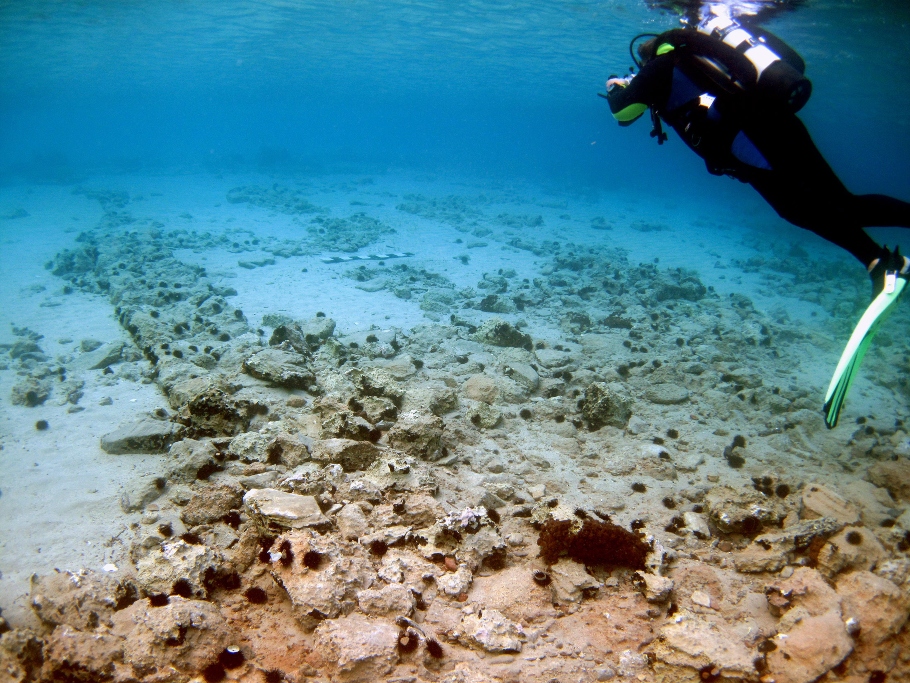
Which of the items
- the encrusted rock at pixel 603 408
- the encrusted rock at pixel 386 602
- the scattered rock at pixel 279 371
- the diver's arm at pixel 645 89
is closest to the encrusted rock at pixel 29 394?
the scattered rock at pixel 279 371

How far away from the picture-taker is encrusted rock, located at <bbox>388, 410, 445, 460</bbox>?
5750mm

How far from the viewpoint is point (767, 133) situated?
5312mm

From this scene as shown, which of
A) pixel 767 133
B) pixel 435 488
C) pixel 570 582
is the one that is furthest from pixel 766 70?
pixel 435 488

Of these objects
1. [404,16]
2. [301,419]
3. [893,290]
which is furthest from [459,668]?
[404,16]

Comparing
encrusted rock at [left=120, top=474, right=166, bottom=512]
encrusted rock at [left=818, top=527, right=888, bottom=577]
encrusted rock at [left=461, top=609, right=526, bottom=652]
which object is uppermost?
encrusted rock at [left=818, top=527, right=888, bottom=577]

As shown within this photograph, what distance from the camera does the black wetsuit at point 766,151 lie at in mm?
5145

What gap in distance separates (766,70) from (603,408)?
14.4 feet

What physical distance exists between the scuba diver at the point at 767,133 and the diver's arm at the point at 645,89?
1 centimetres

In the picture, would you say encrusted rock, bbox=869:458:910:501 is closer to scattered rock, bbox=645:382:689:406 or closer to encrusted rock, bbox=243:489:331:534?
scattered rock, bbox=645:382:689:406

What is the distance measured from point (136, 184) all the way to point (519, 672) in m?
42.8

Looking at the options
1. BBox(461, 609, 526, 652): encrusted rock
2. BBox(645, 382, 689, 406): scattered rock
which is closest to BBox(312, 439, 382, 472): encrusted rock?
BBox(461, 609, 526, 652): encrusted rock

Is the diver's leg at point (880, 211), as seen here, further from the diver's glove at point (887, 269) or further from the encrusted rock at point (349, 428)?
the encrusted rock at point (349, 428)

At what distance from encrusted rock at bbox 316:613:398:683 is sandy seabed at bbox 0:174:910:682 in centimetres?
2

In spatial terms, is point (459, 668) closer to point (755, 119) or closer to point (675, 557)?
point (675, 557)
